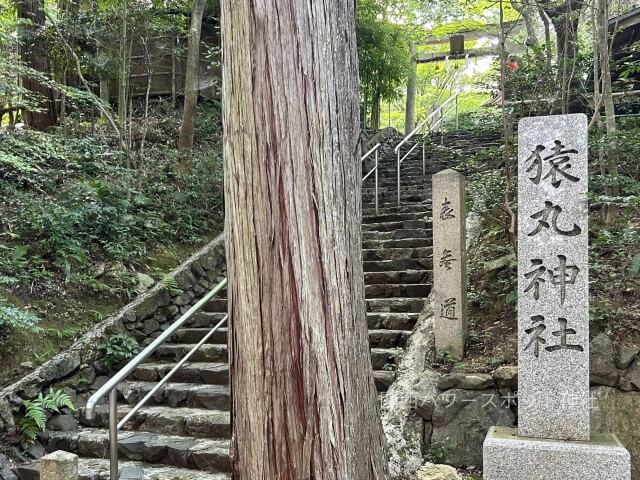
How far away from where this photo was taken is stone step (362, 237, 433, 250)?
6.64 metres

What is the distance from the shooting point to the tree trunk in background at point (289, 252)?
1850 mm

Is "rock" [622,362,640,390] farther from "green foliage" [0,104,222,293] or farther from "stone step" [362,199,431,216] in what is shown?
"green foliage" [0,104,222,293]

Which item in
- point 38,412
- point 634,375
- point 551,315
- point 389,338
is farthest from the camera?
point 389,338

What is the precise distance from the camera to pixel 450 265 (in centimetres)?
473

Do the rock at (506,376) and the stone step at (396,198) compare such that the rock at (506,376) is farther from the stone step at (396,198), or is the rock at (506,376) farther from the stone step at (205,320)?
the stone step at (396,198)

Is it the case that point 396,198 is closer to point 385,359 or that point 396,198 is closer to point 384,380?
point 385,359

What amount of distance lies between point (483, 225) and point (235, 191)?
527 cm

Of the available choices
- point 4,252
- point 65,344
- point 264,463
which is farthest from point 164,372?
point 264,463

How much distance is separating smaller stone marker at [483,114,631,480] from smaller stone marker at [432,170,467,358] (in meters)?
0.86

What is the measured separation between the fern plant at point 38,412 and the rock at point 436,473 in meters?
2.89

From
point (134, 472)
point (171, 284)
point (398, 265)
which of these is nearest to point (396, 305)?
point (398, 265)

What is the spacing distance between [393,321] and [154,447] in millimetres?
2432

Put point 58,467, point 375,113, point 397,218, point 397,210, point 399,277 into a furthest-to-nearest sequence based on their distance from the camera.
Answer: point 375,113 → point 397,210 → point 397,218 → point 399,277 → point 58,467

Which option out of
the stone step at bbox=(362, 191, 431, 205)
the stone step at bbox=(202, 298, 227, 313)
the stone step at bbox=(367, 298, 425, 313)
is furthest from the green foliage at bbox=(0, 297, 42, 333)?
the stone step at bbox=(362, 191, 431, 205)
